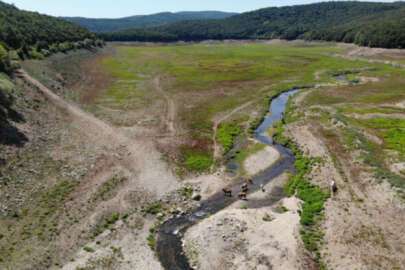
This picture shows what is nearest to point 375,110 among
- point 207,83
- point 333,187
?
point 333,187

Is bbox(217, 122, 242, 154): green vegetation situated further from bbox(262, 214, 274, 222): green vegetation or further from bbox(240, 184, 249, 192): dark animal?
bbox(262, 214, 274, 222): green vegetation

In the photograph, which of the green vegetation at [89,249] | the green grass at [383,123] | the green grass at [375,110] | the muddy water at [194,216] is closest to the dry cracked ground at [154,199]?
the green vegetation at [89,249]

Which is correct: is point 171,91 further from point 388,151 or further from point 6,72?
point 388,151

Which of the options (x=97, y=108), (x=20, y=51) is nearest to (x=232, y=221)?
(x=97, y=108)

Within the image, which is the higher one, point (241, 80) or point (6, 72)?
point (6, 72)

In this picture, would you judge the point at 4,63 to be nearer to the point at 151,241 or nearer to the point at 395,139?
the point at 151,241

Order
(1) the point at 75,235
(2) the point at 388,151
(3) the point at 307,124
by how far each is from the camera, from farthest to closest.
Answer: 1. (3) the point at 307,124
2. (2) the point at 388,151
3. (1) the point at 75,235

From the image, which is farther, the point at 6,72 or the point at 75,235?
the point at 6,72
